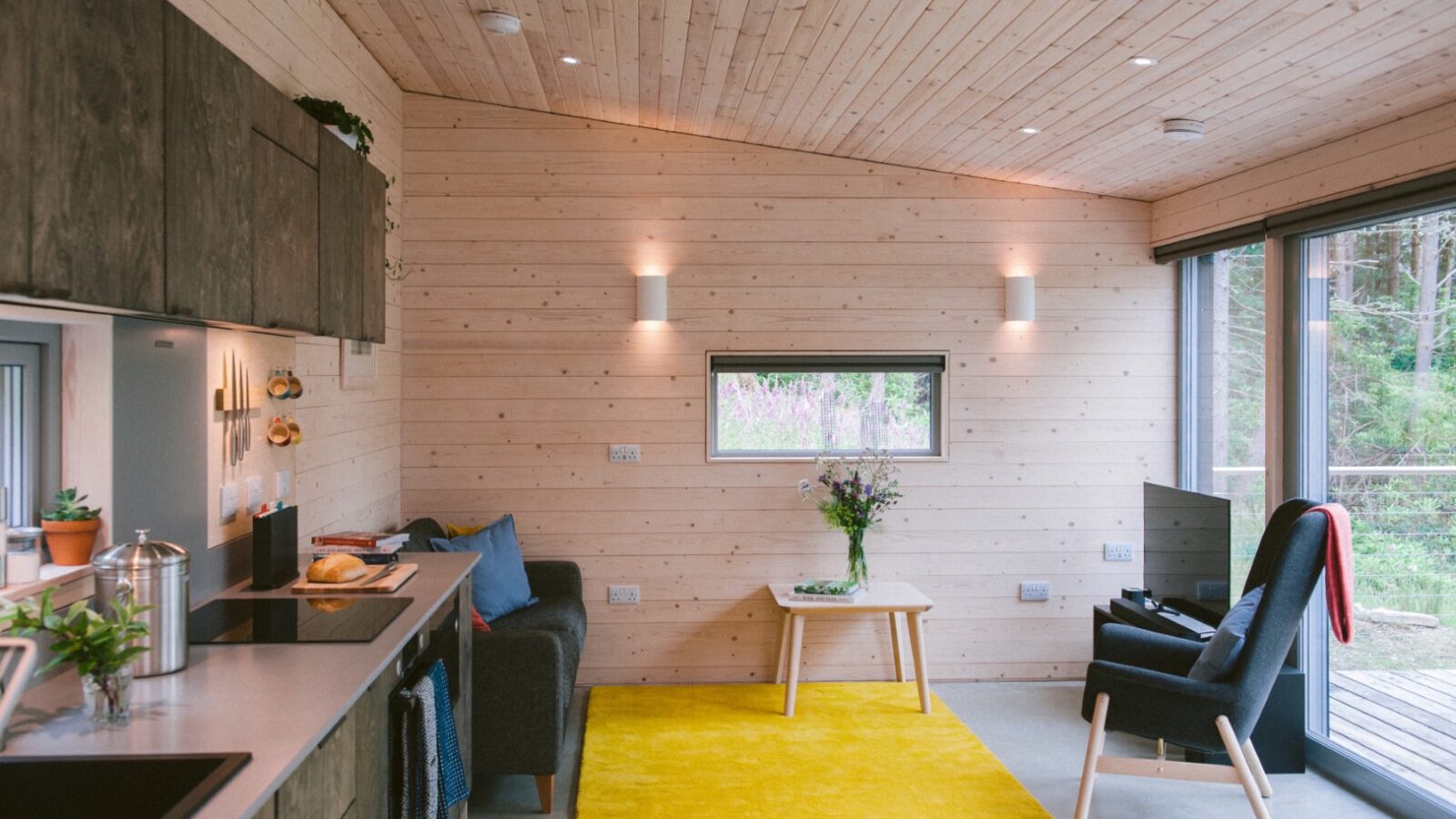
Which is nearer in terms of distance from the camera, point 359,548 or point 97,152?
point 97,152

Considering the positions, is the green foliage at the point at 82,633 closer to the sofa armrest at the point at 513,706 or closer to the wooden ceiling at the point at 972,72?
the sofa armrest at the point at 513,706

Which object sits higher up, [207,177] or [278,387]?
[207,177]

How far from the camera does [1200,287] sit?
5.07 m

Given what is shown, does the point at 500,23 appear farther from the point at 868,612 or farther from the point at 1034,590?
the point at 1034,590

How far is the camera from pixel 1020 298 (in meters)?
5.17

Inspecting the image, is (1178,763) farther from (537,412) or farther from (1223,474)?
(537,412)

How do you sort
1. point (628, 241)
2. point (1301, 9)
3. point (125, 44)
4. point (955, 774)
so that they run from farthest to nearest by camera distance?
point (628, 241), point (955, 774), point (1301, 9), point (125, 44)

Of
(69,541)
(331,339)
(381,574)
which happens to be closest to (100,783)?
(69,541)

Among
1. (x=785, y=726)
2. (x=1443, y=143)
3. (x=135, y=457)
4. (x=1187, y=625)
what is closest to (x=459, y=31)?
(x=135, y=457)

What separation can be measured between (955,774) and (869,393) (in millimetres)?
2050

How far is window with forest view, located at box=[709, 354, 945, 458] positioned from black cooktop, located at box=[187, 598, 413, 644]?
270 centimetres

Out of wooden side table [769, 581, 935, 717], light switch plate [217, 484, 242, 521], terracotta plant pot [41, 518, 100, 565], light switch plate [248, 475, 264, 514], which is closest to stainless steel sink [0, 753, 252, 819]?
terracotta plant pot [41, 518, 100, 565]

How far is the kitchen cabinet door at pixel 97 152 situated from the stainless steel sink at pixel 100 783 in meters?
0.74

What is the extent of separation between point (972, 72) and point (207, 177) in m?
2.52
